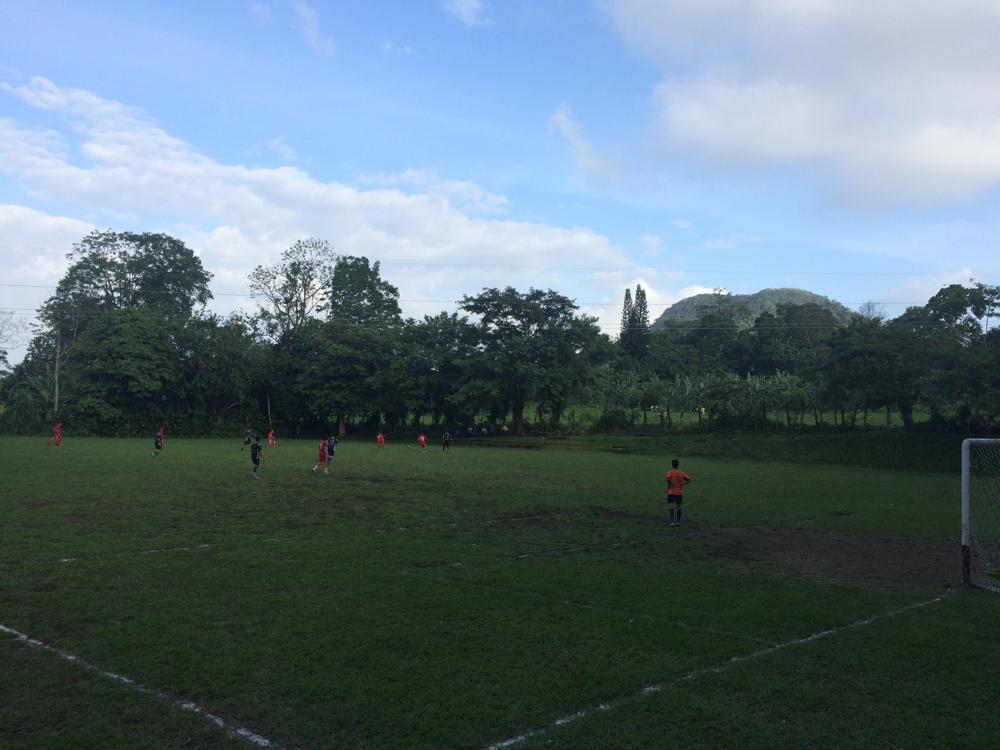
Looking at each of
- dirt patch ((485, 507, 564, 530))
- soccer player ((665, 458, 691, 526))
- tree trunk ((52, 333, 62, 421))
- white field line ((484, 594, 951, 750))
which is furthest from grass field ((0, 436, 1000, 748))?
tree trunk ((52, 333, 62, 421))

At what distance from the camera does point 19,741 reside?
5.65 m

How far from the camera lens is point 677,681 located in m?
7.09

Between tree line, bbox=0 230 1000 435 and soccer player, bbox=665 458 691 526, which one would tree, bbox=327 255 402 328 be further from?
soccer player, bbox=665 458 691 526

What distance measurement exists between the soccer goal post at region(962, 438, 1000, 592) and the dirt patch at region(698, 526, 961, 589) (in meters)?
0.34

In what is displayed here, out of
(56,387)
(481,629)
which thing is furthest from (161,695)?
(56,387)

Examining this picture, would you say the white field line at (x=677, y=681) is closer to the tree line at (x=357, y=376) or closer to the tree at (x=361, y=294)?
the tree line at (x=357, y=376)

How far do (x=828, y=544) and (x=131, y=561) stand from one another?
13.2m

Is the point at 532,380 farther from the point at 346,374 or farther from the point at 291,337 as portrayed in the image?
the point at 291,337

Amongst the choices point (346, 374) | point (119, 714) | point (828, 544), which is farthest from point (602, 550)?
point (346, 374)

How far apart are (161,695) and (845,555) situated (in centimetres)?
1217

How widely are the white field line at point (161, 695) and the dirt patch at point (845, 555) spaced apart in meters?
9.47

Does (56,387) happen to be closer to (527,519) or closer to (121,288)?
(121,288)

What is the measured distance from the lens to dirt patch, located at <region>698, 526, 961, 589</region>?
12141 mm

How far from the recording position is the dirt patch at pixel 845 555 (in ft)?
39.8
